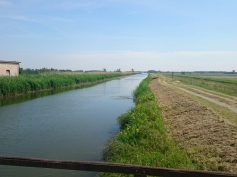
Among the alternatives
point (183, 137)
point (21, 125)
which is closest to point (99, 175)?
point (183, 137)

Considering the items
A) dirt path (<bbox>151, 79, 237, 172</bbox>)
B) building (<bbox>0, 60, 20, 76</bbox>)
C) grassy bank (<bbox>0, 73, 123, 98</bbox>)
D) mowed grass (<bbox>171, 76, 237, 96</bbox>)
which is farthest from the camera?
building (<bbox>0, 60, 20, 76</bbox>)

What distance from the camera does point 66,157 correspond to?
13969 mm

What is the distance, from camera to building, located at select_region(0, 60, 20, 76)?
59612 mm

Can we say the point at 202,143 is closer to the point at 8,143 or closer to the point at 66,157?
the point at 66,157

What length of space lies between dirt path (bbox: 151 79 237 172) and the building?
4409 cm

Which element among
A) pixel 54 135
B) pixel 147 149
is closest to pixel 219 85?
pixel 54 135

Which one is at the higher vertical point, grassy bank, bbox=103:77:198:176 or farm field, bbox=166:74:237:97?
grassy bank, bbox=103:77:198:176

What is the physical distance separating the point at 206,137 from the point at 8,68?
52853 millimetres

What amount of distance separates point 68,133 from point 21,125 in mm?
3996

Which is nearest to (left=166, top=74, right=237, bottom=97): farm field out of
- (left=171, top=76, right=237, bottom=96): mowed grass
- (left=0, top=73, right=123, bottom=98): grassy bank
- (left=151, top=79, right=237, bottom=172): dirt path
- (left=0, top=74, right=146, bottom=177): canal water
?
(left=171, top=76, right=237, bottom=96): mowed grass

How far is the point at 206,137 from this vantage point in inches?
514

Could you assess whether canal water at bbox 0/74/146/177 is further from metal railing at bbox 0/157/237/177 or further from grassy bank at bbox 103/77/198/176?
metal railing at bbox 0/157/237/177

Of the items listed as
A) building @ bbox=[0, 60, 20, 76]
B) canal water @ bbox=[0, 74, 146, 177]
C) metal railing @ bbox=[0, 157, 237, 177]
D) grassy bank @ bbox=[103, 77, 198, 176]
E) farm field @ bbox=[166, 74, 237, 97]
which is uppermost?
building @ bbox=[0, 60, 20, 76]

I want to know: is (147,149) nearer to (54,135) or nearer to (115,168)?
(54,135)
